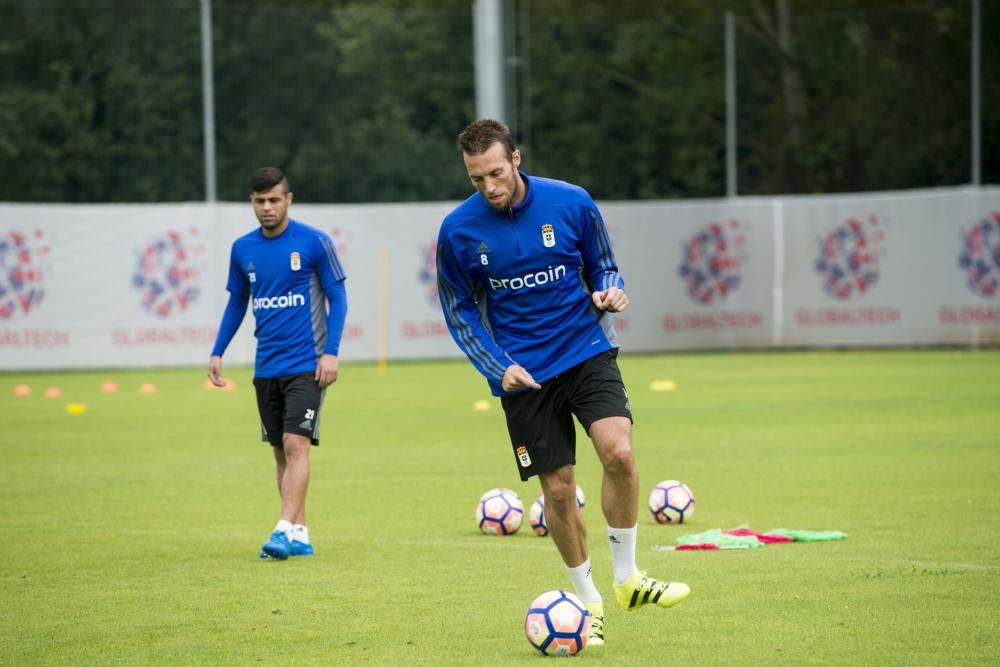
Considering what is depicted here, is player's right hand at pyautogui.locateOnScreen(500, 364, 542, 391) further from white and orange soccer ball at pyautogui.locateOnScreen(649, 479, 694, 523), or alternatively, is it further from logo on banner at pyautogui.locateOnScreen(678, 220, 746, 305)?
logo on banner at pyautogui.locateOnScreen(678, 220, 746, 305)

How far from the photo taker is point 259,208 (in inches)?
412

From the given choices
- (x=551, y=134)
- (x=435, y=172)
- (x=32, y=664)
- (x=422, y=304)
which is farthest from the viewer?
(x=551, y=134)

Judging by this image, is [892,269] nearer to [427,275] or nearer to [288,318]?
[427,275]

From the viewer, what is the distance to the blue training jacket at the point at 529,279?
749 cm

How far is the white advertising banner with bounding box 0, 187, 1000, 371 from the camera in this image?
28.8m

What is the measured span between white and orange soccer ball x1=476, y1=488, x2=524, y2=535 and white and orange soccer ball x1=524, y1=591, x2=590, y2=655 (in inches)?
141

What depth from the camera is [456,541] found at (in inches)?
411

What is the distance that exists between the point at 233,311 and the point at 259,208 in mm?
787

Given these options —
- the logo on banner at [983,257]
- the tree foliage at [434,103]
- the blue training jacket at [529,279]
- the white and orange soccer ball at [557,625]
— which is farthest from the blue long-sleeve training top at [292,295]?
the logo on banner at [983,257]

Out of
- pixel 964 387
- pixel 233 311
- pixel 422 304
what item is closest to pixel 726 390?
pixel 964 387

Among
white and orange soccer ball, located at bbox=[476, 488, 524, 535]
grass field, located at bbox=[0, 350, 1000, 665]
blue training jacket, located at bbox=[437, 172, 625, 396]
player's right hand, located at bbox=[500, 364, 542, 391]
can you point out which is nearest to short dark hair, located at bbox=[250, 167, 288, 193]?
grass field, located at bbox=[0, 350, 1000, 665]

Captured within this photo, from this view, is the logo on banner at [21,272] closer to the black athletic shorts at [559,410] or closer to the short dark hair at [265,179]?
the short dark hair at [265,179]

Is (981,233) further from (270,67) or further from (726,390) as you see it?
(270,67)

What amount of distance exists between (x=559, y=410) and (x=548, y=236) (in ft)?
2.58
